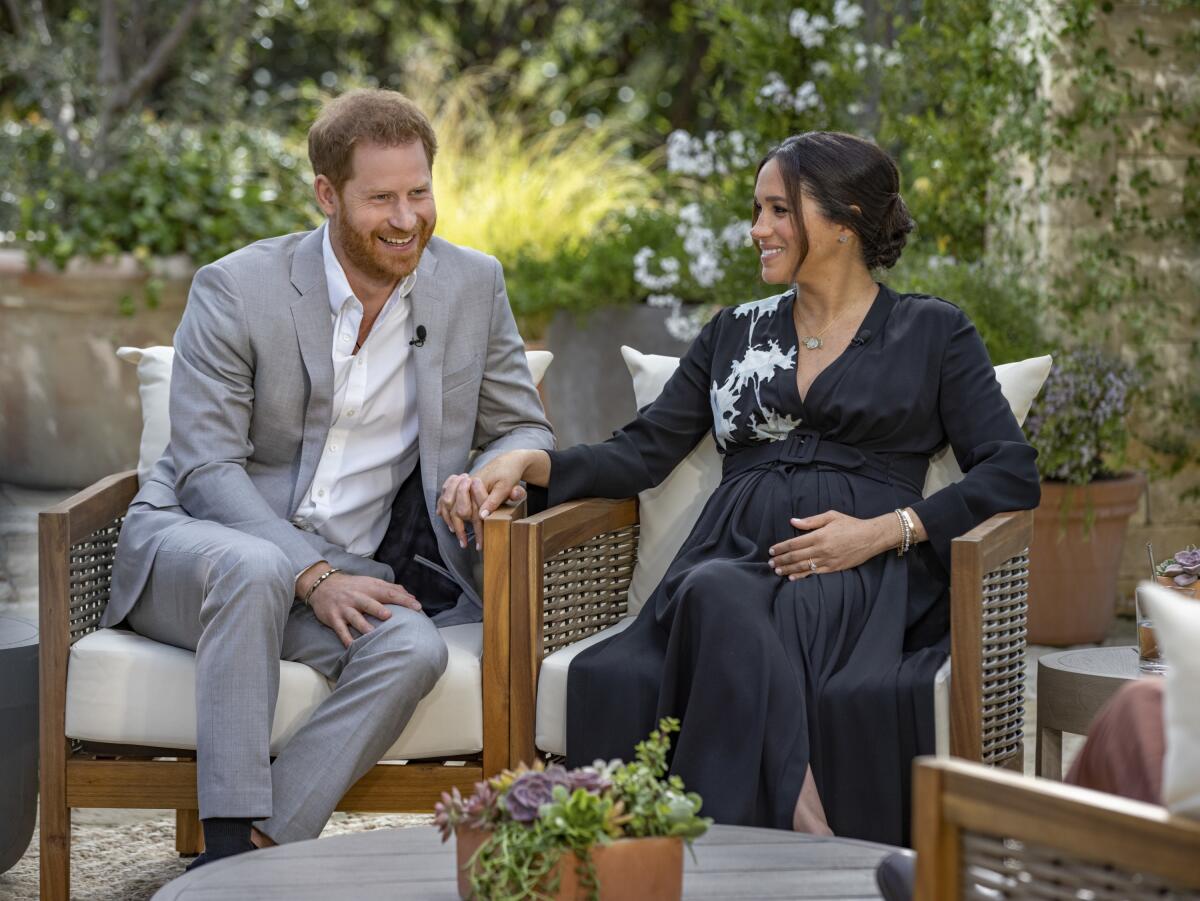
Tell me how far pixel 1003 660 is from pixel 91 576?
1.65m

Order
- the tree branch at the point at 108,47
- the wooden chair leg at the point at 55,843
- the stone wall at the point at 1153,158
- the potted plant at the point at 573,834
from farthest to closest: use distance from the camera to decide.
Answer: the tree branch at the point at 108,47 → the stone wall at the point at 1153,158 → the wooden chair leg at the point at 55,843 → the potted plant at the point at 573,834

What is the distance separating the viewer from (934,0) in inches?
214

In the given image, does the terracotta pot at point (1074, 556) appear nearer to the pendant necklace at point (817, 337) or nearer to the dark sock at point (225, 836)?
the pendant necklace at point (817, 337)

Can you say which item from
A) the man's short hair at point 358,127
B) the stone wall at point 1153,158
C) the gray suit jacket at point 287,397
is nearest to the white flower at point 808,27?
the stone wall at point 1153,158

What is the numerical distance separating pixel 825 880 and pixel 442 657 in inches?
39.0

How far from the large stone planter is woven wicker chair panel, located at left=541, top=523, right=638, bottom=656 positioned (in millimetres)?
4058

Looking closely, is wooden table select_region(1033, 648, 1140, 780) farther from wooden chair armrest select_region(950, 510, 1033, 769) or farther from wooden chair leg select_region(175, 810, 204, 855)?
wooden chair leg select_region(175, 810, 204, 855)

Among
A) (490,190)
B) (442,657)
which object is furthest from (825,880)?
(490,190)

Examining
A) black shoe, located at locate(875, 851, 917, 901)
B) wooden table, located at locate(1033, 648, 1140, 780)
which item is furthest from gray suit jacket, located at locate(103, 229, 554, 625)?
→ black shoe, located at locate(875, 851, 917, 901)

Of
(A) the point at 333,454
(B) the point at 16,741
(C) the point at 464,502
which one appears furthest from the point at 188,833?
(C) the point at 464,502

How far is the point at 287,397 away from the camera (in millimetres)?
3092

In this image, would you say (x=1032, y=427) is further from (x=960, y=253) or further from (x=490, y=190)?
(x=490, y=190)

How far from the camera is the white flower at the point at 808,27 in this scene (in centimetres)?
546

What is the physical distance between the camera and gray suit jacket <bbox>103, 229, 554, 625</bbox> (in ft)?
9.87
